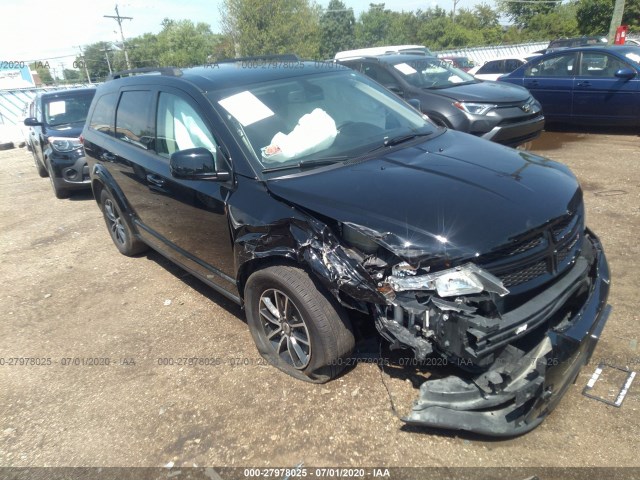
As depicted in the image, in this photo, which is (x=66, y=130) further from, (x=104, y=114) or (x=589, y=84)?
(x=589, y=84)

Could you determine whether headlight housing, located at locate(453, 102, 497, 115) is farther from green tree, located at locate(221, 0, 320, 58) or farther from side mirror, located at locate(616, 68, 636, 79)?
green tree, located at locate(221, 0, 320, 58)

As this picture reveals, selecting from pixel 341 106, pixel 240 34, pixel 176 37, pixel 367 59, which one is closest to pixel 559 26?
pixel 240 34

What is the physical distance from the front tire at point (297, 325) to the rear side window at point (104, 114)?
2762mm

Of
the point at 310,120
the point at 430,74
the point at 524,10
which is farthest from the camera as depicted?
the point at 524,10

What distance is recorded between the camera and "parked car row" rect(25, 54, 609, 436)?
226cm

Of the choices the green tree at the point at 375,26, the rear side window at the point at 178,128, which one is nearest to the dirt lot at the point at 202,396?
the rear side window at the point at 178,128

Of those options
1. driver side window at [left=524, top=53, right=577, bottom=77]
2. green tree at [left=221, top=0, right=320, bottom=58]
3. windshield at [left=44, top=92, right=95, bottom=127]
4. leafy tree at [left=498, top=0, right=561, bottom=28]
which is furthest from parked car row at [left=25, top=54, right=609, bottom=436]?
leafy tree at [left=498, top=0, right=561, bottom=28]

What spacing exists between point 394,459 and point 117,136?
150 inches

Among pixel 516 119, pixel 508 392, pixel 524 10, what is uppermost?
pixel 524 10

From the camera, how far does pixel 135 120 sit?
4230 millimetres

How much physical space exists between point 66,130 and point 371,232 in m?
7.74

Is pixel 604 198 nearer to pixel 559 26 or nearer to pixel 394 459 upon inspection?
pixel 394 459

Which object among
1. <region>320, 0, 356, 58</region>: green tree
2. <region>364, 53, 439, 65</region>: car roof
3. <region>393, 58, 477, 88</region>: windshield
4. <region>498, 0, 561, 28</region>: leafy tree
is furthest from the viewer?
<region>320, 0, 356, 58</region>: green tree

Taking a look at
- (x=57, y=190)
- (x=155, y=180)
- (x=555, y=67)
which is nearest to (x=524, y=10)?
(x=555, y=67)
